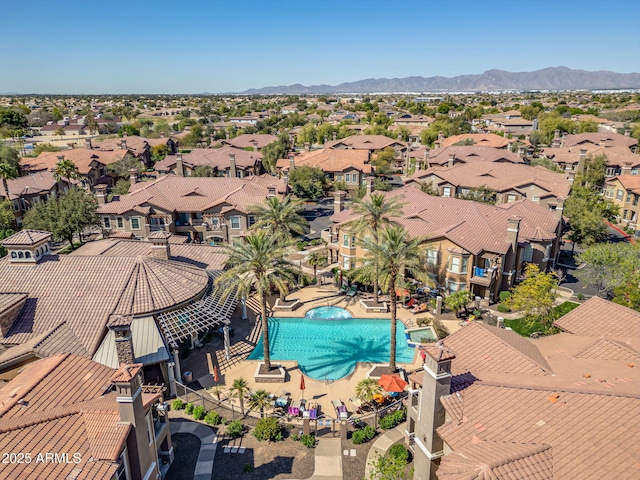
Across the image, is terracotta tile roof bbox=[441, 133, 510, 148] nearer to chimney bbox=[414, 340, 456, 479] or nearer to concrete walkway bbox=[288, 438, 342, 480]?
concrete walkway bbox=[288, 438, 342, 480]

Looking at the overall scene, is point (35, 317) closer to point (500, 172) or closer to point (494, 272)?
point (494, 272)

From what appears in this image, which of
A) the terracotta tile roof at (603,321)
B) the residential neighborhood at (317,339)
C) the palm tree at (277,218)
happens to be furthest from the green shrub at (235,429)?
the terracotta tile roof at (603,321)

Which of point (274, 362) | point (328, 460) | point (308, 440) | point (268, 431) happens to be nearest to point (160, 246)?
point (274, 362)

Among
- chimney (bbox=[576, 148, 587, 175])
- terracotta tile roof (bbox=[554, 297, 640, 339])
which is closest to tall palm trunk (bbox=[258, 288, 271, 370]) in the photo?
terracotta tile roof (bbox=[554, 297, 640, 339])

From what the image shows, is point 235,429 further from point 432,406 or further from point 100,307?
point 100,307

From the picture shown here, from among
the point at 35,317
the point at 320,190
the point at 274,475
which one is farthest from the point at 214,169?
the point at 274,475

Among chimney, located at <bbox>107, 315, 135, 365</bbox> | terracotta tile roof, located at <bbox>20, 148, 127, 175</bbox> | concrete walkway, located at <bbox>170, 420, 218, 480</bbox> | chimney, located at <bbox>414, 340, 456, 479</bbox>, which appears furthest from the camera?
terracotta tile roof, located at <bbox>20, 148, 127, 175</bbox>
